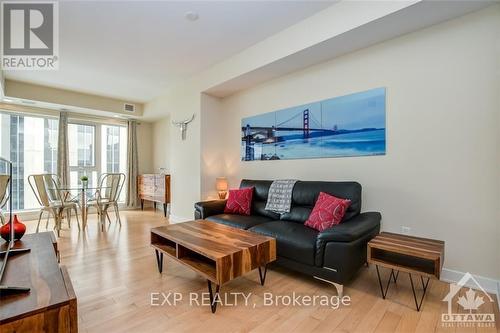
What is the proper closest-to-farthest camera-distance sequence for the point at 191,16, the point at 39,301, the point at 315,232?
the point at 39,301 → the point at 315,232 → the point at 191,16

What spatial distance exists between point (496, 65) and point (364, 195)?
1569mm

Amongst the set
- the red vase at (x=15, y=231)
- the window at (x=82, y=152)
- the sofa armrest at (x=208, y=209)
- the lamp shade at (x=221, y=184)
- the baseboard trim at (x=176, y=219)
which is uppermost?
the window at (x=82, y=152)

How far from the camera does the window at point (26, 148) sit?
4617 mm

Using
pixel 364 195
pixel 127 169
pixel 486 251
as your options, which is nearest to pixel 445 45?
pixel 364 195

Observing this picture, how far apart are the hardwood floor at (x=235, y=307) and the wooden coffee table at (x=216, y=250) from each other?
180 mm

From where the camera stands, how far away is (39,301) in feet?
3.25

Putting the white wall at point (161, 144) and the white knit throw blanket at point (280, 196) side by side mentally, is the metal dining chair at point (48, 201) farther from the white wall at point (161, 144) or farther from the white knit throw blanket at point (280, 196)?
the white knit throw blanket at point (280, 196)

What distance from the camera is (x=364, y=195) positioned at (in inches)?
107

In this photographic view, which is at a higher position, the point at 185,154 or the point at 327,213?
the point at 185,154

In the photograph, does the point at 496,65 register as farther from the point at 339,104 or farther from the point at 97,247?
the point at 97,247

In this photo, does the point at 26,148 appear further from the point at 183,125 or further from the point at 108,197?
the point at 183,125

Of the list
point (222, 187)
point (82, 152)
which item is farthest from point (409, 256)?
point (82, 152)

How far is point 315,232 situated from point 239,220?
0.94 metres

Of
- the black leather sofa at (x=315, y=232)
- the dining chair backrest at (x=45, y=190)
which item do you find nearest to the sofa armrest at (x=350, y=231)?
the black leather sofa at (x=315, y=232)
